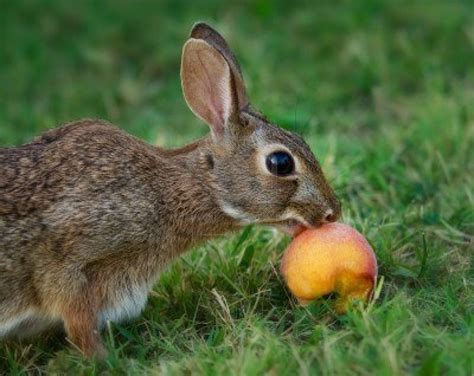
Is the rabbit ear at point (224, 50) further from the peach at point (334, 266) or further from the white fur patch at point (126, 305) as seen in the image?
the white fur patch at point (126, 305)

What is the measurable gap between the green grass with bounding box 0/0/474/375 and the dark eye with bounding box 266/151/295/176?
0.63 metres

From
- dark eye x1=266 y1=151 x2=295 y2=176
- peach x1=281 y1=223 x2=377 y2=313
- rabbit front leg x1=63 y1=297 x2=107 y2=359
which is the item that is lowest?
rabbit front leg x1=63 y1=297 x2=107 y2=359

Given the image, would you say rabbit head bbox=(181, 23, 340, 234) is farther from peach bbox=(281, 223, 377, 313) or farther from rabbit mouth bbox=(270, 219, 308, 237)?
peach bbox=(281, 223, 377, 313)

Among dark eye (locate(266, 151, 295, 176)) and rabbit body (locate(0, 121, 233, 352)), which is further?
dark eye (locate(266, 151, 295, 176))

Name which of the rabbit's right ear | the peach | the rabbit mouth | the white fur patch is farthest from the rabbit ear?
the white fur patch

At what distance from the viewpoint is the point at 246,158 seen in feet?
16.9

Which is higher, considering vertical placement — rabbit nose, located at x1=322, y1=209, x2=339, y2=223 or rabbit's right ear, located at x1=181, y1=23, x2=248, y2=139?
rabbit's right ear, located at x1=181, y1=23, x2=248, y2=139

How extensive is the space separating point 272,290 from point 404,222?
1.08 meters

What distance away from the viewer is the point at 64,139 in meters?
5.15

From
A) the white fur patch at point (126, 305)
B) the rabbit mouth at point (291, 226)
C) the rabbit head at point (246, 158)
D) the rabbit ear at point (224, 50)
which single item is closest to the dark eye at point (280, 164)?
the rabbit head at point (246, 158)

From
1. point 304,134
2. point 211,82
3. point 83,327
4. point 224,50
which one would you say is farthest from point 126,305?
point 304,134

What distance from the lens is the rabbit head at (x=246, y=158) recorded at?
5023 millimetres

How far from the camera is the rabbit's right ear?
5176mm

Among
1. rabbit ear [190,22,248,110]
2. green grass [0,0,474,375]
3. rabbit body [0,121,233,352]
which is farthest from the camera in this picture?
rabbit ear [190,22,248,110]
